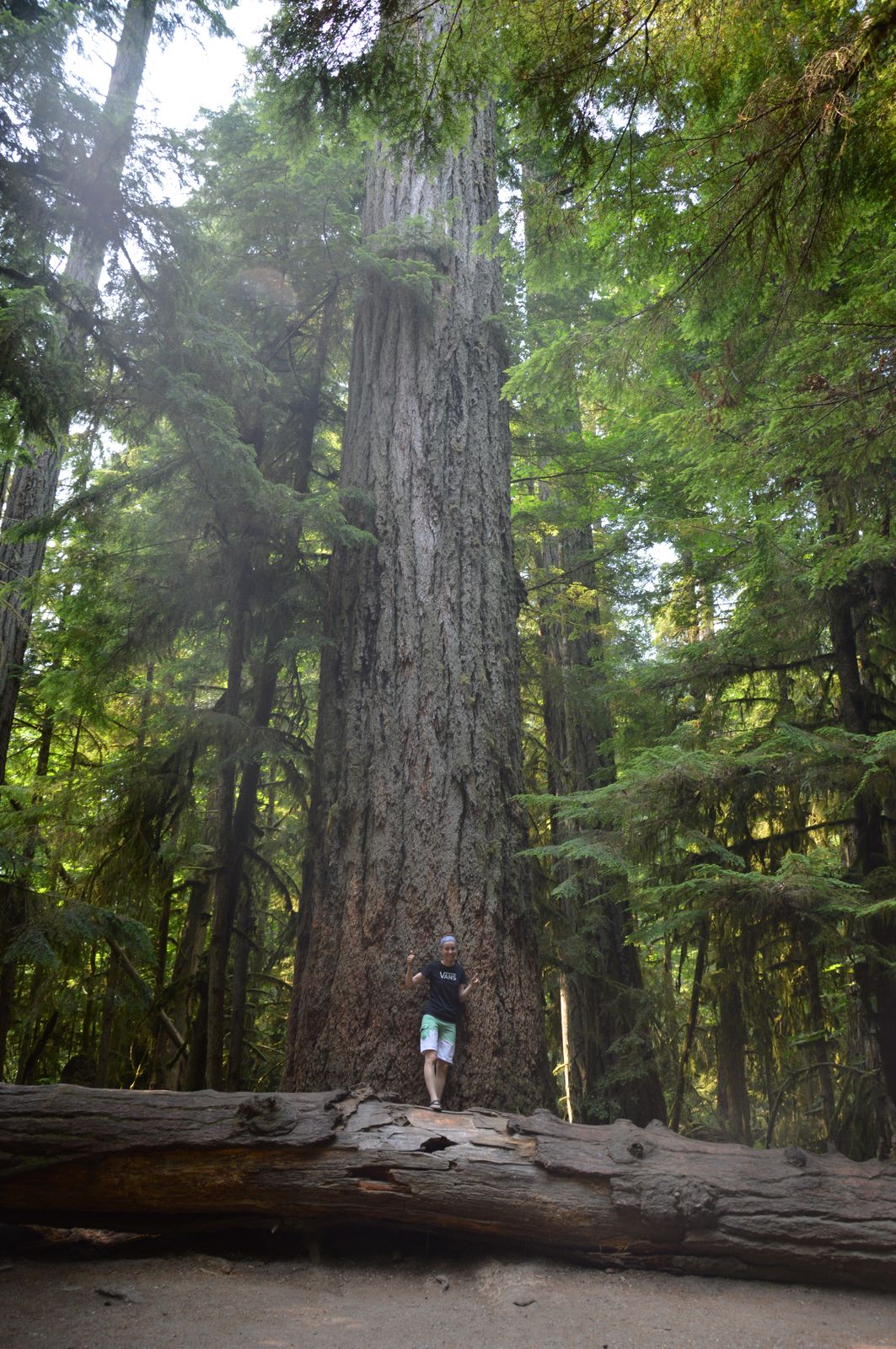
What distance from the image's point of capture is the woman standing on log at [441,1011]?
229 inches

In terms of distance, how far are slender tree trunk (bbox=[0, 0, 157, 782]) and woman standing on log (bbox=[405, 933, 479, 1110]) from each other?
14.9ft

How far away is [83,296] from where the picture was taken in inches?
249

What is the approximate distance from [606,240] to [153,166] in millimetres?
3726

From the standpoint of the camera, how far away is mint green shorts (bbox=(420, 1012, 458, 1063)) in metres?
5.84

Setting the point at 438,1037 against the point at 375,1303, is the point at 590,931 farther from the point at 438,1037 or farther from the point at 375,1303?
the point at 375,1303

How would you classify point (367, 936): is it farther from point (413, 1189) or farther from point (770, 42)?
point (770, 42)

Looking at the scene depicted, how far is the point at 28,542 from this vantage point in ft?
31.5

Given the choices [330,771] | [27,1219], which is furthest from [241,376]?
[27,1219]

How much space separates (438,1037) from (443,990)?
1.09 ft

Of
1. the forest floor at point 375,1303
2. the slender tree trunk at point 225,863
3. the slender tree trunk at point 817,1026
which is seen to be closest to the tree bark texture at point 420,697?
the slender tree trunk at point 225,863

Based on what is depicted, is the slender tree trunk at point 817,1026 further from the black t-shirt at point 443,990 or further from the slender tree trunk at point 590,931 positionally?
the black t-shirt at point 443,990

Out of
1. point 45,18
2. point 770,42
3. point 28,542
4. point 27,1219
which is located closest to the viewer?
point 770,42

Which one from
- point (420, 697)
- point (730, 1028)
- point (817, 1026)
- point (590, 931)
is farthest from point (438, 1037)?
point (590, 931)

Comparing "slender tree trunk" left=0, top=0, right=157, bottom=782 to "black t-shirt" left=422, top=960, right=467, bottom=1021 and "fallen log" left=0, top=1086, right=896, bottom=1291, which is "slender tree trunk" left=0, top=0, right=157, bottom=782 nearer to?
"fallen log" left=0, top=1086, right=896, bottom=1291
